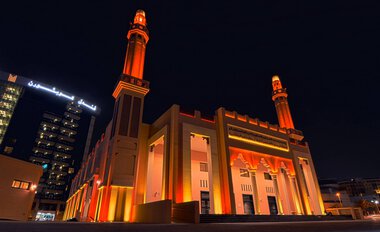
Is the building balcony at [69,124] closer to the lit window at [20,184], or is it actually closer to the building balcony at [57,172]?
the building balcony at [57,172]

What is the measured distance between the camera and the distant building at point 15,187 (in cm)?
2117

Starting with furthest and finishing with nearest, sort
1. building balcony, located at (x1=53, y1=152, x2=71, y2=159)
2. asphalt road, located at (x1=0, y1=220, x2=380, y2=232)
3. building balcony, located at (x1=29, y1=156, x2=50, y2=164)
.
A: building balcony, located at (x1=53, y1=152, x2=71, y2=159)
building balcony, located at (x1=29, y1=156, x2=50, y2=164)
asphalt road, located at (x1=0, y1=220, x2=380, y2=232)

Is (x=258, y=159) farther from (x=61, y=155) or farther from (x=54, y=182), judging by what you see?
(x=61, y=155)

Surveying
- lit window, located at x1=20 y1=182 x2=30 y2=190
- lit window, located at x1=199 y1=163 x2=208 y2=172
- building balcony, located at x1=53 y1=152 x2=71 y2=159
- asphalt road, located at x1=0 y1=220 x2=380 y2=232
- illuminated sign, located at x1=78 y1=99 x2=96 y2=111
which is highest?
illuminated sign, located at x1=78 y1=99 x2=96 y2=111

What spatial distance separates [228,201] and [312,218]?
28.1 feet

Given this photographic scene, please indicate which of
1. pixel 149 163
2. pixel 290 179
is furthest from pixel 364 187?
pixel 149 163

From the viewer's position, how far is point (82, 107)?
259 ft

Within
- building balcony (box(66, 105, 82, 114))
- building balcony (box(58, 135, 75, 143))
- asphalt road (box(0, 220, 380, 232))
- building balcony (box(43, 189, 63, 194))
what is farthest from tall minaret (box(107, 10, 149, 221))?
building balcony (box(66, 105, 82, 114))

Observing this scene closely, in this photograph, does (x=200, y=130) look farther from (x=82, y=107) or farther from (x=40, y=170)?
(x=82, y=107)

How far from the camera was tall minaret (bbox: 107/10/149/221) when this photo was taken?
1880 cm

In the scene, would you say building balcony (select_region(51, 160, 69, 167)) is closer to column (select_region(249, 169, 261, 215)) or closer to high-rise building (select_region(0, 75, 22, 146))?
high-rise building (select_region(0, 75, 22, 146))

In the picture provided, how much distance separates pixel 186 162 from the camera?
62.5ft

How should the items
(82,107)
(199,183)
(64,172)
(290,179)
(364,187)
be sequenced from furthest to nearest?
1. (364,187)
2. (82,107)
3. (64,172)
4. (290,179)
5. (199,183)

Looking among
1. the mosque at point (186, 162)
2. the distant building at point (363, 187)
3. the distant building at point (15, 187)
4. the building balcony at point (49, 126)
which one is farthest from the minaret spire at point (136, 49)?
the distant building at point (363, 187)
